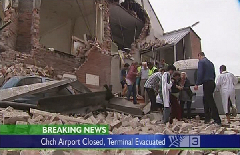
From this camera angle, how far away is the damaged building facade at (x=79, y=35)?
8531 mm

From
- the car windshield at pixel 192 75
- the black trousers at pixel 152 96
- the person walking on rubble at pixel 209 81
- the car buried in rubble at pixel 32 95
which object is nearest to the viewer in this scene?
the car buried in rubble at pixel 32 95

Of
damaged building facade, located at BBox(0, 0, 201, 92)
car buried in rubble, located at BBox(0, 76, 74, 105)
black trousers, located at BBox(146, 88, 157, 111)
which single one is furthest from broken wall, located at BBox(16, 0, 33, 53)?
black trousers, located at BBox(146, 88, 157, 111)

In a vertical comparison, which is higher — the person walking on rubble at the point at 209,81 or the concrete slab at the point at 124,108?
the person walking on rubble at the point at 209,81

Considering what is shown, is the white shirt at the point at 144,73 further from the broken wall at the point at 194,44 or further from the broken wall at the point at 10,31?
the broken wall at the point at 194,44

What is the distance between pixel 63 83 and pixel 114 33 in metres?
11.2

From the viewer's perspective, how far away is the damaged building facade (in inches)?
336

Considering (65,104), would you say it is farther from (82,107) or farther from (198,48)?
(198,48)

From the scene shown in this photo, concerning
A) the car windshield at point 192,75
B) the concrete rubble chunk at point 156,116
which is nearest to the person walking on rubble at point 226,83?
the concrete rubble chunk at point 156,116

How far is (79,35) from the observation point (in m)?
12.8

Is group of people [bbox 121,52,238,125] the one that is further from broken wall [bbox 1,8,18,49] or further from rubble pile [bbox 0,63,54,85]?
broken wall [bbox 1,8,18,49]

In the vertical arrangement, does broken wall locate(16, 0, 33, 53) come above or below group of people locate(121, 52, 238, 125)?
above

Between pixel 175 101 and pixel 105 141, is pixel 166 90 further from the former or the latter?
pixel 105 141

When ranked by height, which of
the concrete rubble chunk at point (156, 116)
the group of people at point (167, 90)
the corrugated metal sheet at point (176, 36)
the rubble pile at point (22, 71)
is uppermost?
the corrugated metal sheet at point (176, 36)

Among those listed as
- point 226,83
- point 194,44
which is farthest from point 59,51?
point 194,44
